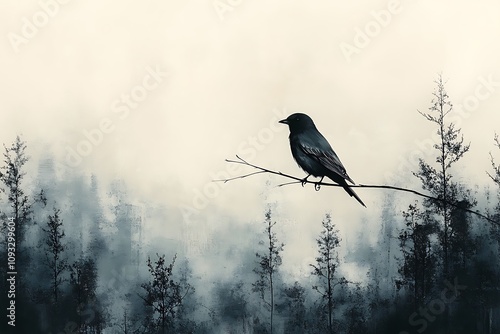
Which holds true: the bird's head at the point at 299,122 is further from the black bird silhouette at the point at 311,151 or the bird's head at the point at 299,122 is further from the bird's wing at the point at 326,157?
the bird's wing at the point at 326,157

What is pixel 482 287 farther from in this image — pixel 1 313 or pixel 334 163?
pixel 1 313

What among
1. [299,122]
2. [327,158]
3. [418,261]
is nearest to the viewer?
[327,158]

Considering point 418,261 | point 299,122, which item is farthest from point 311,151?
point 418,261

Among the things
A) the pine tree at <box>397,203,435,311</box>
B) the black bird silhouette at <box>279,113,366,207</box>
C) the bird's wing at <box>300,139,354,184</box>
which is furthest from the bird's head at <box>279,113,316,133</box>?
the pine tree at <box>397,203,435,311</box>

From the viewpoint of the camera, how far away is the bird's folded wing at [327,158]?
216 inches

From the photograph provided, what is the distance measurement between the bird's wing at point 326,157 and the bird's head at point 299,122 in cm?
22

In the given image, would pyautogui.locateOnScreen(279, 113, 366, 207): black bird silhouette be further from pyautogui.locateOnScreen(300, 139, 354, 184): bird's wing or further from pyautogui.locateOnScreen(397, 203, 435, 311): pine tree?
pyautogui.locateOnScreen(397, 203, 435, 311): pine tree

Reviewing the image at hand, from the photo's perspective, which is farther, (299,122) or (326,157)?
(299,122)

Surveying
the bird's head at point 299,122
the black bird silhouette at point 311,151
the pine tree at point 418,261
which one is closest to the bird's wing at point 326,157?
the black bird silhouette at point 311,151

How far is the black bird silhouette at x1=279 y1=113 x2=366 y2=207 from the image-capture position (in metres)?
5.61

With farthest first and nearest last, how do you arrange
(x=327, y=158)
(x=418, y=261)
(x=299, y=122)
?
(x=418, y=261) → (x=299, y=122) → (x=327, y=158)

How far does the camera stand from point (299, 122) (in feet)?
19.8

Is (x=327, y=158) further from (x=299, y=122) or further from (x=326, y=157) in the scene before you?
(x=299, y=122)

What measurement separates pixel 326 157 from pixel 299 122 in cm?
56
